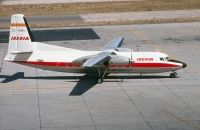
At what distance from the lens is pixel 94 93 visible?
111 ft

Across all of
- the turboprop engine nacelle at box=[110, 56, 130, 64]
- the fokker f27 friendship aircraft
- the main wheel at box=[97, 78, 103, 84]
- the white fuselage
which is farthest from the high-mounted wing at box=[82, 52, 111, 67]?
the main wheel at box=[97, 78, 103, 84]

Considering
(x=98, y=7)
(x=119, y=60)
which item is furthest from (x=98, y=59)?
(x=98, y=7)

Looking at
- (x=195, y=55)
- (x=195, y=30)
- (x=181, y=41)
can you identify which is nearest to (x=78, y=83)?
(x=195, y=55)

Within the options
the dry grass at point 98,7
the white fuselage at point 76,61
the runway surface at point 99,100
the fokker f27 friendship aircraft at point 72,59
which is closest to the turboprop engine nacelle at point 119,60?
the fokker f27 friendship aircraft at point 72,59

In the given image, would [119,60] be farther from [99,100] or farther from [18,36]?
[18,36]

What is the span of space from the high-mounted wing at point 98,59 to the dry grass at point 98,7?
134 ft

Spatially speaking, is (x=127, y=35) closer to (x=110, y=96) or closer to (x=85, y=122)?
(x=110, y=96)

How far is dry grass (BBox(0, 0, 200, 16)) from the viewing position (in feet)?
252

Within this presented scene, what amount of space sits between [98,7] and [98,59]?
46.0 metres

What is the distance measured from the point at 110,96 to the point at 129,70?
499cm

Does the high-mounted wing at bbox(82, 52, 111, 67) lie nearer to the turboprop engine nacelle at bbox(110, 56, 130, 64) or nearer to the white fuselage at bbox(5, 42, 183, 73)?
the turboprop engine nacelle at bbox(110, 56, 130, 64)

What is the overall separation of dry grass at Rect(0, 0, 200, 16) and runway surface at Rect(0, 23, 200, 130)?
32112mm

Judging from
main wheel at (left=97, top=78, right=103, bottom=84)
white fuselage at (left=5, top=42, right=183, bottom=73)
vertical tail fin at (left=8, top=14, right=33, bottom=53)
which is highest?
vertical tail fin at (left=8, top=14, right=33, bottom=53)

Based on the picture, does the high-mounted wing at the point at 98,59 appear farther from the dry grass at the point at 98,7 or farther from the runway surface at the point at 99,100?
the dry grass at the point at 98,7
